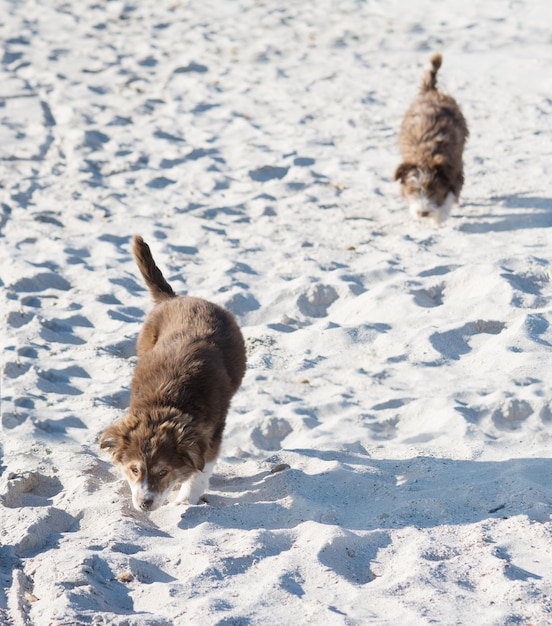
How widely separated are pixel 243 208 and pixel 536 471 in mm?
4602

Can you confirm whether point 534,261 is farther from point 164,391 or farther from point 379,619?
point 379,619

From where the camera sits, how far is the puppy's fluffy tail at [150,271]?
544 cm

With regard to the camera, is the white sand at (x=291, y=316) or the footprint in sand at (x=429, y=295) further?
the footprint in sand at (x=429, y=295)

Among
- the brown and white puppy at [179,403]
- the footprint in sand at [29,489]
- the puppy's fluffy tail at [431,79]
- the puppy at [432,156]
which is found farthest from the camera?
the puppy's fluffy tail at [431,79]

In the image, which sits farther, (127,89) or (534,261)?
(127,89)

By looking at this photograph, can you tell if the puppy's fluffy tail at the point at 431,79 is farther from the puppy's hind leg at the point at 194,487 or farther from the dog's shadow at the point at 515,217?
the puppy's hind leg at the point at 194,487

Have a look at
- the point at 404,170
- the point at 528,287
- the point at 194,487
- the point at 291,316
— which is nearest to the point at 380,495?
the point at 194,487

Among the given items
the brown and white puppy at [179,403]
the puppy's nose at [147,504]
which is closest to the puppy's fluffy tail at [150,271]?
the brown and white puppy at [179,403]

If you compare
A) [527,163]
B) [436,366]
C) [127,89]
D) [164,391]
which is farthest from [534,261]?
[127,89]

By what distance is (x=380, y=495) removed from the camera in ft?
14.6

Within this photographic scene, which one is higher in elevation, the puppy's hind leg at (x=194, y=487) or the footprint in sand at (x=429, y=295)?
the footprint in sand at (x=429, y=295)

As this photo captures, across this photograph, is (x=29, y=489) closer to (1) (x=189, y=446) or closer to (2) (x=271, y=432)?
(1) (x=189, y=446)

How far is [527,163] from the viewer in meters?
8.77

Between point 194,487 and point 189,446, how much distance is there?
13.2 inches
